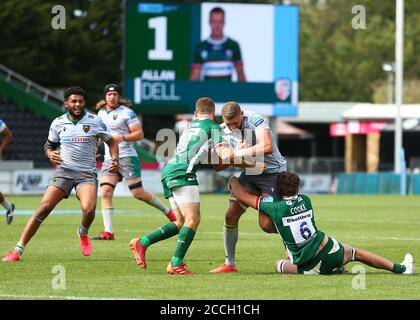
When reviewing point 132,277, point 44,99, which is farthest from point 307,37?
point 132,277

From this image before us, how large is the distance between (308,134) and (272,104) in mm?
25199

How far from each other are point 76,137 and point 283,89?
93.0ft

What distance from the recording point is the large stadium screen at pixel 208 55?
134 feet

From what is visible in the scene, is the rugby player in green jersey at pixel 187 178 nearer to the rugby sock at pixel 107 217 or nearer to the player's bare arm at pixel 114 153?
the player's bare arm at pixel 114 153

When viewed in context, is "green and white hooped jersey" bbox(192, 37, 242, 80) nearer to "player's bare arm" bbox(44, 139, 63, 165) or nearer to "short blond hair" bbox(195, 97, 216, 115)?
"player's bare arm" bbox(44, 139, 63, 165)

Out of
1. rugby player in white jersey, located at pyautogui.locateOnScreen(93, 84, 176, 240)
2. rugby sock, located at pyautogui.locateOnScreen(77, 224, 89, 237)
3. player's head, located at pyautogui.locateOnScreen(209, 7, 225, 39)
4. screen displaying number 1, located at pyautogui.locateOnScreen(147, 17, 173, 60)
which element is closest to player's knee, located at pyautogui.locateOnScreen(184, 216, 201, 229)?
rugby sock, located at pyautogui.locateOnScreen(77, 224, 89, 237)

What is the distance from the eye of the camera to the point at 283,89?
1692 inches

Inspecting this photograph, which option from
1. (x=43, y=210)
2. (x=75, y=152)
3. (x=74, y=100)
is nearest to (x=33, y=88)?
(x=75, y=152)

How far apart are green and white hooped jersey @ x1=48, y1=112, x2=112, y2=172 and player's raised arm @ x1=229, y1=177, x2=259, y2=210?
2605 mm

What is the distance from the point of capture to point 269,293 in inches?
429

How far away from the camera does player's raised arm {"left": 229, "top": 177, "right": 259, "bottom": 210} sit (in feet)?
42.2

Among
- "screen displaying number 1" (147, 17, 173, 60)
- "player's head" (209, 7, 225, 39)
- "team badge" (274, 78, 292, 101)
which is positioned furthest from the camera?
"team badge" (274, 78, 292, 101)
